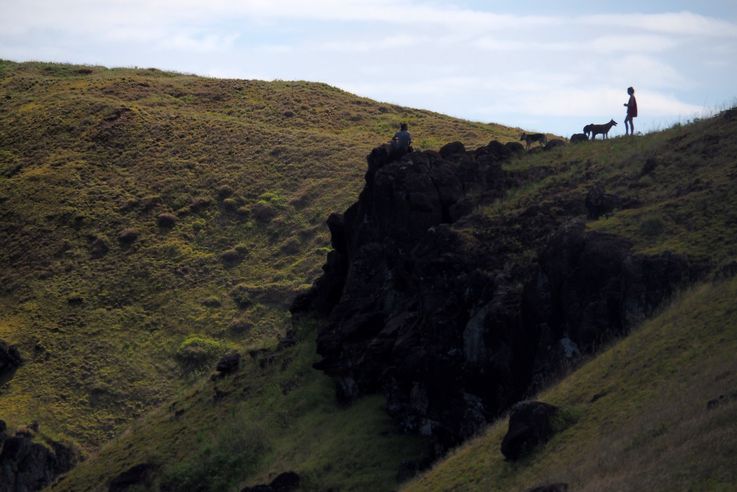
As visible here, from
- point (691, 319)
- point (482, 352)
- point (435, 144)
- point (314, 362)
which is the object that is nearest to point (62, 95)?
point (435, 144)

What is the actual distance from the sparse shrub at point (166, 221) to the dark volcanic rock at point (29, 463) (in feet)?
87.8

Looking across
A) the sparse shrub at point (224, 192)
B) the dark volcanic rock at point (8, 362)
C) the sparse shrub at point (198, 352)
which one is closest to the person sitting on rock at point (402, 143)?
the sparse shrub at point (198, 352)

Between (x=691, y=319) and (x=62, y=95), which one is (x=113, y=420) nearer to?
(x=691, y=319)

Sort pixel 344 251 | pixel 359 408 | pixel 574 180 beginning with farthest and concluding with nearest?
1. pixel 344 251
2. pixel 574 180
3. pixel 359 408

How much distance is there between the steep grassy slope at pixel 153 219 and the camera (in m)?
61.6

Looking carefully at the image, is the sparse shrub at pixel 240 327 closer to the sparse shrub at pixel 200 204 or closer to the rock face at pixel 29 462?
the rock face at pixel 29 462

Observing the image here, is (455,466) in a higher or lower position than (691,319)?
lower

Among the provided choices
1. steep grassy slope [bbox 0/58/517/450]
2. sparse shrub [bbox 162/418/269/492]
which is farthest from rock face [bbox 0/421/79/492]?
sparse shrub [bbox 162/418/269/492]

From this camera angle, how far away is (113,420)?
5706 cm

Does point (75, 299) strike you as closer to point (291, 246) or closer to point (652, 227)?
point (291, 246)

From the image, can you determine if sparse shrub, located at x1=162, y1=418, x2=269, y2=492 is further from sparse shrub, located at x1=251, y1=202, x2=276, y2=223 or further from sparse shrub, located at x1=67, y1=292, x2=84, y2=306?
sparse shrub, located at x1=251, y1=202, x2=276, y2=223

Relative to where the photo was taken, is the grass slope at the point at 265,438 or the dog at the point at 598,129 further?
the dog at the point at 598,129

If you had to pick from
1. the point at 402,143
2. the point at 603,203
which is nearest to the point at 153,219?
the point at 402,143

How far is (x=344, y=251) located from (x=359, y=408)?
27.5ft
